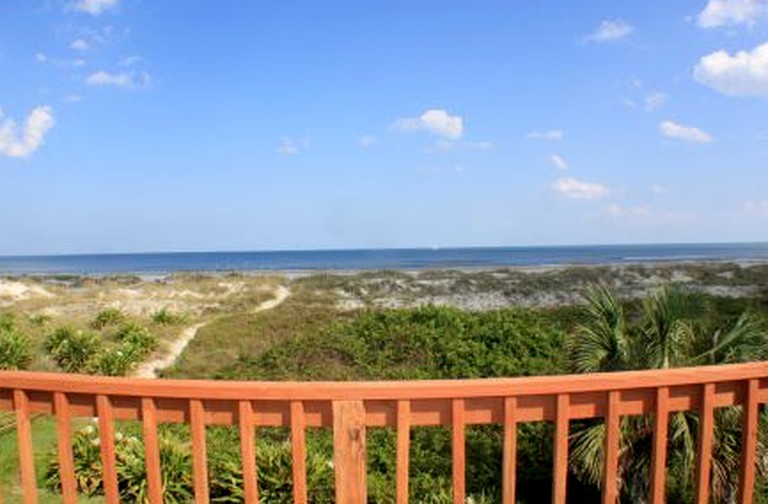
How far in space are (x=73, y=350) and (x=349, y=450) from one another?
13132mm

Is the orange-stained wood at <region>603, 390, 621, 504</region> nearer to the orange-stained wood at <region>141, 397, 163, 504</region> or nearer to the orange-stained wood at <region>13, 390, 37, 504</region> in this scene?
the orange-stained wood at <region>141, 397, 163, 504</region>

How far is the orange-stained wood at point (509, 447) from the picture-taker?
2.44 metres

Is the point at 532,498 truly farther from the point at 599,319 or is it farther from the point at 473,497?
the point at 599,319

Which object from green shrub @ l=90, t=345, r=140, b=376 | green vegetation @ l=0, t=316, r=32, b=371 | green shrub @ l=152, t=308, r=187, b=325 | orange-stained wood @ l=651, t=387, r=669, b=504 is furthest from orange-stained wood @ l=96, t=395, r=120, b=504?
green shrub @ l=152, t=308, r=187, b=325

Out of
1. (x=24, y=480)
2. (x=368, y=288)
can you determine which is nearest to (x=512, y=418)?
(x=24, y=480)

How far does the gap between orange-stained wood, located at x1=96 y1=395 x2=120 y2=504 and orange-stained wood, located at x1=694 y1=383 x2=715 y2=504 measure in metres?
2.15

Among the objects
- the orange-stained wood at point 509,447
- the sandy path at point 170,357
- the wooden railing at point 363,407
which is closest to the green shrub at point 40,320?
the sandy path at point 170,357

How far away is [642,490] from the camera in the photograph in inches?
287

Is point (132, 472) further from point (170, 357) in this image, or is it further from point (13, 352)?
point (170, 357)

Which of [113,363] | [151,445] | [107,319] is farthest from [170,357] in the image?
[151,445]

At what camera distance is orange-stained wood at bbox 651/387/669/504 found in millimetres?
2535

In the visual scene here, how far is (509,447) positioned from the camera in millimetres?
2520

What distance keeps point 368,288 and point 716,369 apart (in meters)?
32.1

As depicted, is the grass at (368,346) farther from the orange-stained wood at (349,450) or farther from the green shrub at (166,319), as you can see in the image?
the orange-stained wood at (349,450)
